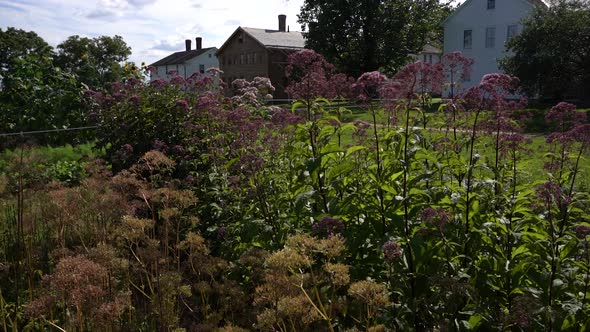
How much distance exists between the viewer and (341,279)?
211 cm

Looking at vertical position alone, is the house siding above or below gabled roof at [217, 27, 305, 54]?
below

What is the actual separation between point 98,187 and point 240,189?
3.86 feet

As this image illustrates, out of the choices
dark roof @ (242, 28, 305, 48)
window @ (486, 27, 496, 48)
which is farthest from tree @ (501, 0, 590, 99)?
dark roof @ (242, 28, 305, 48)

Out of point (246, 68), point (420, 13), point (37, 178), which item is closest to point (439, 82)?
point (37, 178)

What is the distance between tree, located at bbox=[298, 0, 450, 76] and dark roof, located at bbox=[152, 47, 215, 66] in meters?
30.6

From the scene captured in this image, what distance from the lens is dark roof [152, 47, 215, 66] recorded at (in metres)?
65.2

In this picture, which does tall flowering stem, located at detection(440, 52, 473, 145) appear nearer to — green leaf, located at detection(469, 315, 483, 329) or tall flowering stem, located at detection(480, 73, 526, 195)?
tall flowering stem, located at detection(480, 73, 526, 195)

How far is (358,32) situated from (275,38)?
650 inches

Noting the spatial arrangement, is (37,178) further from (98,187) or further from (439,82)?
(439,82)

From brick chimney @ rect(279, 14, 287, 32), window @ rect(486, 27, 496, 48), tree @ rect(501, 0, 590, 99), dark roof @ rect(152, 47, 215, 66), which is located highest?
brick chimney @ rect(279, 14, 287, 32)

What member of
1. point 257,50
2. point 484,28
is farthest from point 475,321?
point 257,50

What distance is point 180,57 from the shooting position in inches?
2655

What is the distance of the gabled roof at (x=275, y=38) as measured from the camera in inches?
1955

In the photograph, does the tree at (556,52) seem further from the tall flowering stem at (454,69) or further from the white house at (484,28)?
the tall flowering stem at (454,69)
